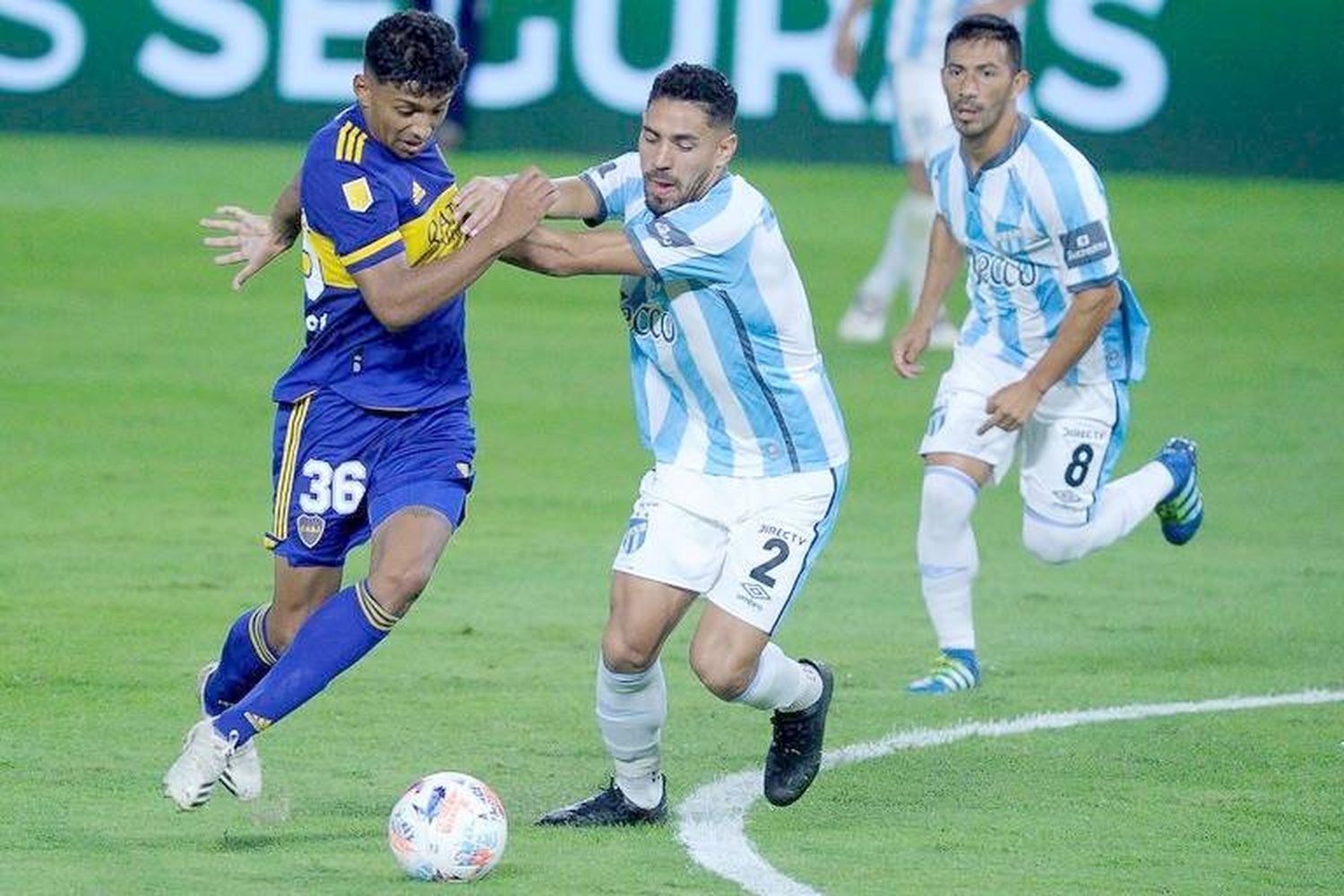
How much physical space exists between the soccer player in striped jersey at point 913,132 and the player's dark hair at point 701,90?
8452 millimetres

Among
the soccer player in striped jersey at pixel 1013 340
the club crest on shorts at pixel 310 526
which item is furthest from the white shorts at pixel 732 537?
the soccer player in striped jersey at pixel 1013 340

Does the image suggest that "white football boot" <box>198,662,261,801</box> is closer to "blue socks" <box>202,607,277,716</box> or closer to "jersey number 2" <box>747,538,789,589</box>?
"blue socks" <box>202,607,277,716</box>

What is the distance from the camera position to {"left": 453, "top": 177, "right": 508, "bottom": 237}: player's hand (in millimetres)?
6574

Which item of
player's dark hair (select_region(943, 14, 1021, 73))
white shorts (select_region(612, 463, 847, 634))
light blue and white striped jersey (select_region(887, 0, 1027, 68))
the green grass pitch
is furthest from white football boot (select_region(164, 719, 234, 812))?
light blue and white striped jersey (select_region(887, 0, 1027, 68))

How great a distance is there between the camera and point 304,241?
22.6ft

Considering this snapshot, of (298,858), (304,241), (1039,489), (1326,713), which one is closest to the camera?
(298,858)

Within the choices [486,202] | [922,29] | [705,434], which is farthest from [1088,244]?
[922,29]

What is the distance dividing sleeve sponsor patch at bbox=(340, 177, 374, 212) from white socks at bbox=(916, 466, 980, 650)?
2.69 m

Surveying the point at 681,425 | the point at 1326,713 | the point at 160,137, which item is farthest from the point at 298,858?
the point at 160,137

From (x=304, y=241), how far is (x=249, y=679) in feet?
3.84

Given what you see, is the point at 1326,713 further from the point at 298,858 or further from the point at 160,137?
the point at 160,137

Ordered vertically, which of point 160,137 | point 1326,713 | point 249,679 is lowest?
point 160,137

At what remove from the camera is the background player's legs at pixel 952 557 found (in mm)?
8594

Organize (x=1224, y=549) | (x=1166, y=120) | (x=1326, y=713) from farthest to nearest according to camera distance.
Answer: (x=1166, y=120) → (x=1224, y=549) → (x=1326, y=713)
